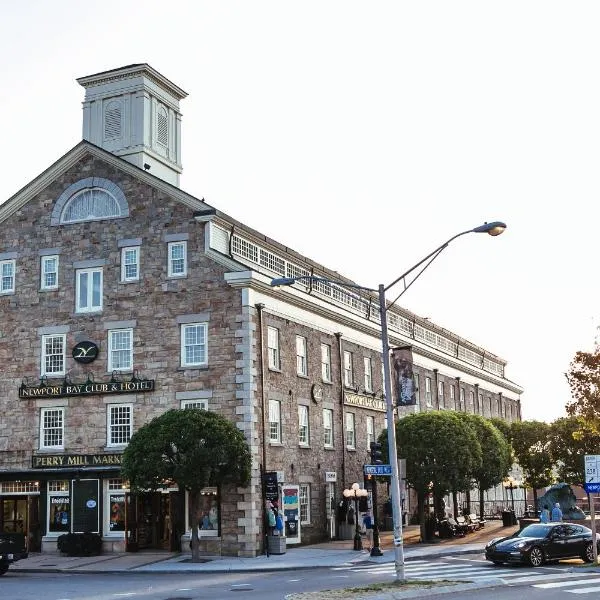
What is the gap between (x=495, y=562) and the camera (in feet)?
95.4

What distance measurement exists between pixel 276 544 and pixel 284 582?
899cm

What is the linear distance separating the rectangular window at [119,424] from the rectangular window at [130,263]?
5.28 m

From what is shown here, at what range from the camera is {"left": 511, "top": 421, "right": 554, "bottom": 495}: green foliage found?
→ 56656 millimetres

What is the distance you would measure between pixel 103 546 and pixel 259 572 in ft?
29.4

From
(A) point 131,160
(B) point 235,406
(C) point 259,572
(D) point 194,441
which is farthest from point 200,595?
(A) point 131,160

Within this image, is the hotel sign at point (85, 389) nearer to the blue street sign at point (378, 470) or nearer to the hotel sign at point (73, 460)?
the hotel sign at point (73, 460)

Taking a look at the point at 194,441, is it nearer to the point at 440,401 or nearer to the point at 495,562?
the point at 495,562

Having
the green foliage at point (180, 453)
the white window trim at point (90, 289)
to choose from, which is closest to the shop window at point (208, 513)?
the green foliage at point (180, 453)

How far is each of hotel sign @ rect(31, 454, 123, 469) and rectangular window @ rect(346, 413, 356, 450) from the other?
12.4m

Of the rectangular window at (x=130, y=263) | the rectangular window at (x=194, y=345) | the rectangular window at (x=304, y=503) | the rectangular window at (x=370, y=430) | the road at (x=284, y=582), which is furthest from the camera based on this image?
the rectangular window at (x=370, y=430)

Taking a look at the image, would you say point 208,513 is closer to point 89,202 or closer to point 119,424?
point 119,424

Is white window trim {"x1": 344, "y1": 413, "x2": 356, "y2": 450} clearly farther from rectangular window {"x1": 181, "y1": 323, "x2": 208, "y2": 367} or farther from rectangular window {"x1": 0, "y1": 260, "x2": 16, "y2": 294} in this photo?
rectangular window {"x1": 0, "y1": 260, "x2": 16, "y2": 294}

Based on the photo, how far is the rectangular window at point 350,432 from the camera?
44934 millimetres

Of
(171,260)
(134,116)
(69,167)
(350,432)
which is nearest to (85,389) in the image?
(171,260)
